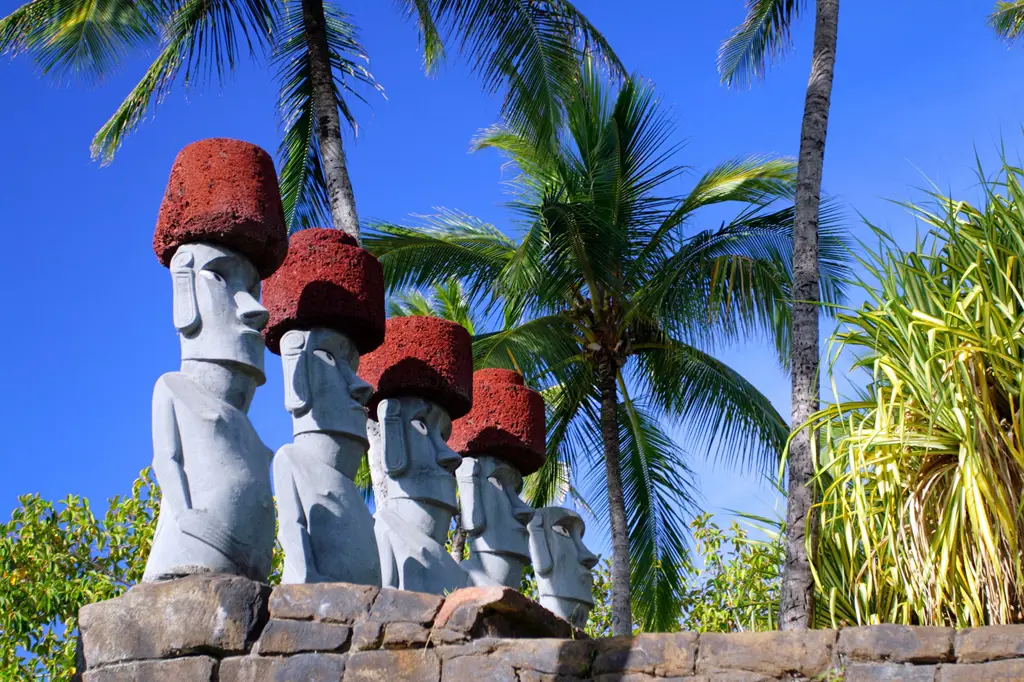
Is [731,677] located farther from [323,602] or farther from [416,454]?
[416,454]

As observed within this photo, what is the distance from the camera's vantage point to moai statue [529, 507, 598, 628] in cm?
Result: 936

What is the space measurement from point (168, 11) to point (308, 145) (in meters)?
1.82

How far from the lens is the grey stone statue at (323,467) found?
6.22 meters

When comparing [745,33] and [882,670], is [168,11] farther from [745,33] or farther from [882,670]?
[882,670]

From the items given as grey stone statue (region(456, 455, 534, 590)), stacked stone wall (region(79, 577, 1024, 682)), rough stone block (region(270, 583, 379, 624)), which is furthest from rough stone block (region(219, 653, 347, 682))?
grey stone statue (region(456, 455, 534, 590))

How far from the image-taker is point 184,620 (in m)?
5.49

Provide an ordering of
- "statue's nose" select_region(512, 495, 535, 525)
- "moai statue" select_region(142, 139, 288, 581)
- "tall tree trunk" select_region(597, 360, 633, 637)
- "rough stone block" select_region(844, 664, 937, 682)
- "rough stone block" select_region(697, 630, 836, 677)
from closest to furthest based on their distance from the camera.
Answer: "rough stone block" select_region(844, 664, 937, 682) → "rough stone block" select_region(697, 630, 836, 677) → "moai statue" select_region(142, 139, 288, 581) → "statue's nose" select_region(512, 495, 535, 525) → "tall tree trunk" select_region(597, 360, 633, 637)

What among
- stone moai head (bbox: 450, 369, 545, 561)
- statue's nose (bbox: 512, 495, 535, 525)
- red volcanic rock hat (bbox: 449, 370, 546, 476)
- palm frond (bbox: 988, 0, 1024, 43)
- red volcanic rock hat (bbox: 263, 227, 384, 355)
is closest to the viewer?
red volcanic rock hat (bbox: 263, 227, 384, 355)

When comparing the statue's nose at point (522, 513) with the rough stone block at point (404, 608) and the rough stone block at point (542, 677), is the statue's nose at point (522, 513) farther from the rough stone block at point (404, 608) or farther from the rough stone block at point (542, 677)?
A: the rough stone block at point (542, 677)

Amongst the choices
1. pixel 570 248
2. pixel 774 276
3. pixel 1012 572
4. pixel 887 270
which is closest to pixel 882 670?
pixel 1012 572

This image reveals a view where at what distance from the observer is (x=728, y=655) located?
4992 millimetres

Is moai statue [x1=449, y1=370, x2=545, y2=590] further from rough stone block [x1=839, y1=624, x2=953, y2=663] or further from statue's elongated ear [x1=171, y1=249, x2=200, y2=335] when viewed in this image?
rough stone block [x1=839, y1=624, x2=953, y2=663]

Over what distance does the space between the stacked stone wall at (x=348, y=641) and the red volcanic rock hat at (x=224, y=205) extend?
1.72m

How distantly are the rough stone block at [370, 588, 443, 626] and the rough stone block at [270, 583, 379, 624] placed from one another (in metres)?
0.05
